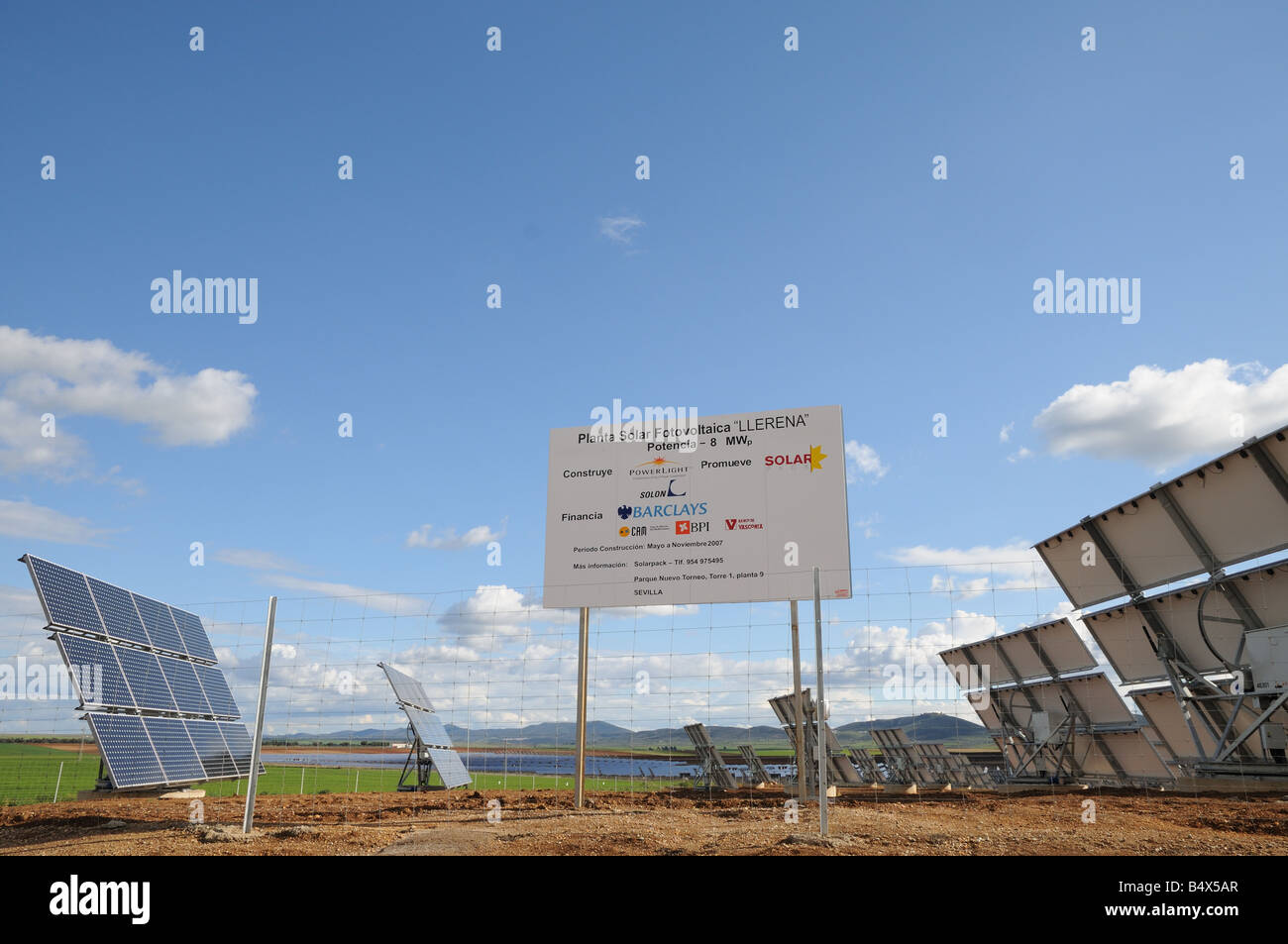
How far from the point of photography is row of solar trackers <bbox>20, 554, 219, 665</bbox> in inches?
456

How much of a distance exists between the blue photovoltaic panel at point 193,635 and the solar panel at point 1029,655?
1405cm

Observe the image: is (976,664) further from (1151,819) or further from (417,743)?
(417,743)

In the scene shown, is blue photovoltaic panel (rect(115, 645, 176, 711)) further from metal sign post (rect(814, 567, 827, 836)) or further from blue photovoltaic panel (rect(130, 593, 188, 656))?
metal sign post (rect(814, 567, 827, 836))

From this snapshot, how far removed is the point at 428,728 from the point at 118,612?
5.98 metres

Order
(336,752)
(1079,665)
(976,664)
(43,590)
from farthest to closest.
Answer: (976,664), (1079,665), (336,752), (43,590)

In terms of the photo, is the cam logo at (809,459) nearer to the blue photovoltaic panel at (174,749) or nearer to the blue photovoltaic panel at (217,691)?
the blue photovoltaic panel at (174,749)

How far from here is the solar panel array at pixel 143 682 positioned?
37.9 feet

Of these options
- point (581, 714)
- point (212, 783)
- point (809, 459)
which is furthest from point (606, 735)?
point (212, 783)

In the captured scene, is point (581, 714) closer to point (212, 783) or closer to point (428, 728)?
point (428, 728)
